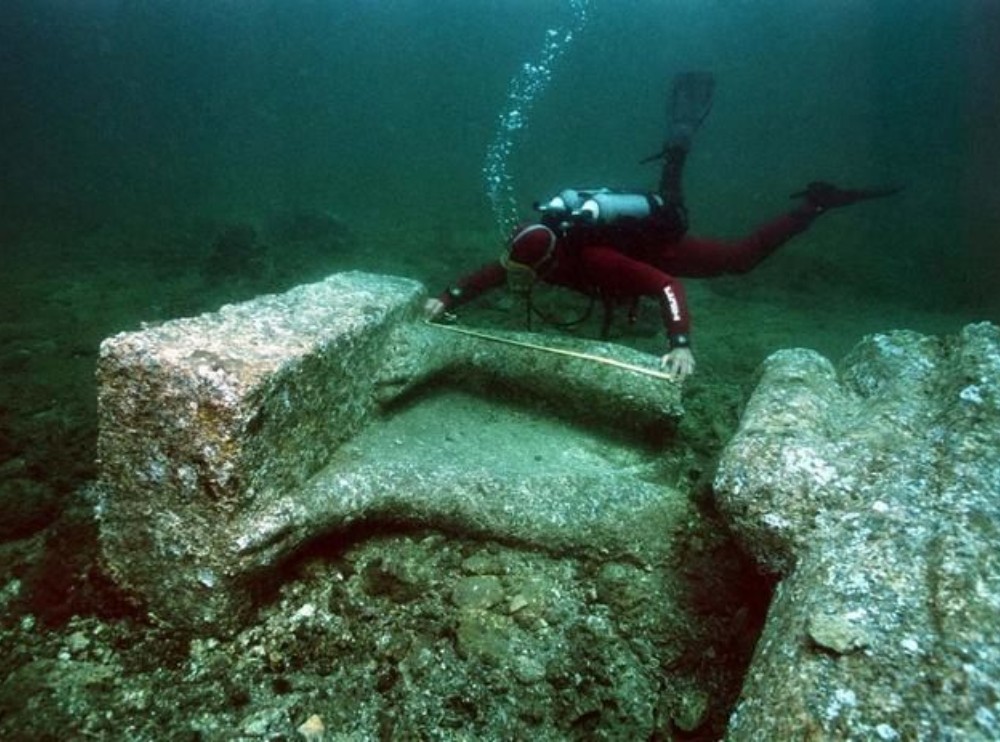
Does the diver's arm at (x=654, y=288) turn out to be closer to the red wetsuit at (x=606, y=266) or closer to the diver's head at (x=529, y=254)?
the red wetsuit at (x=606, y=266)

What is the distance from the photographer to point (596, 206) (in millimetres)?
5234

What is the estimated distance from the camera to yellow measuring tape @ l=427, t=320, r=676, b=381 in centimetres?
449

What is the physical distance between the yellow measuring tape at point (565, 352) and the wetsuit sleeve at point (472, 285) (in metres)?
0.32

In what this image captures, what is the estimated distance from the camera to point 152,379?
2797 mm

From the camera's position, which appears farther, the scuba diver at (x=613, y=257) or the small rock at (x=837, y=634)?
the scuba diver at (x=613, y=257)

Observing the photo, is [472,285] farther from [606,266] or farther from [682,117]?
[682,117]

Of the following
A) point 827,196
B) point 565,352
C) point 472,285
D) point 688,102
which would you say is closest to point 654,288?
point 565,352

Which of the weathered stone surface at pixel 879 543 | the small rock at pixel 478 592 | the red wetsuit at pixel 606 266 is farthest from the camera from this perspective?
the red wetsuit at pixel 606 266

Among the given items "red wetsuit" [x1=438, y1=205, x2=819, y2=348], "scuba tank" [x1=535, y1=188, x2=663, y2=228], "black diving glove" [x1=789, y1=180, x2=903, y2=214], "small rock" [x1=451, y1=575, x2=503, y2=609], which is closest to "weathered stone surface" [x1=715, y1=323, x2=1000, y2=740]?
"red wetsuit" [x1=438, y1=205, x2=819, y2=348]

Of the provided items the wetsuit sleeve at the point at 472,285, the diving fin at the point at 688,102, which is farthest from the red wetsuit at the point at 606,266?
the diving fin at the point at 688,102

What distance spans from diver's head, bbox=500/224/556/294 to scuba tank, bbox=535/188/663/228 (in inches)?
8.9

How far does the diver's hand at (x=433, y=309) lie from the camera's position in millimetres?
5014

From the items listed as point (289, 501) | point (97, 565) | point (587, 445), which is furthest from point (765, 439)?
point (97, 565)

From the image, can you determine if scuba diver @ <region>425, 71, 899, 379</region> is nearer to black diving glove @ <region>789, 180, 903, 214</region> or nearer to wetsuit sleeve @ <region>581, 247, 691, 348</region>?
wetsuit sleeve @ <region>581, 247, 691, 348</region>
